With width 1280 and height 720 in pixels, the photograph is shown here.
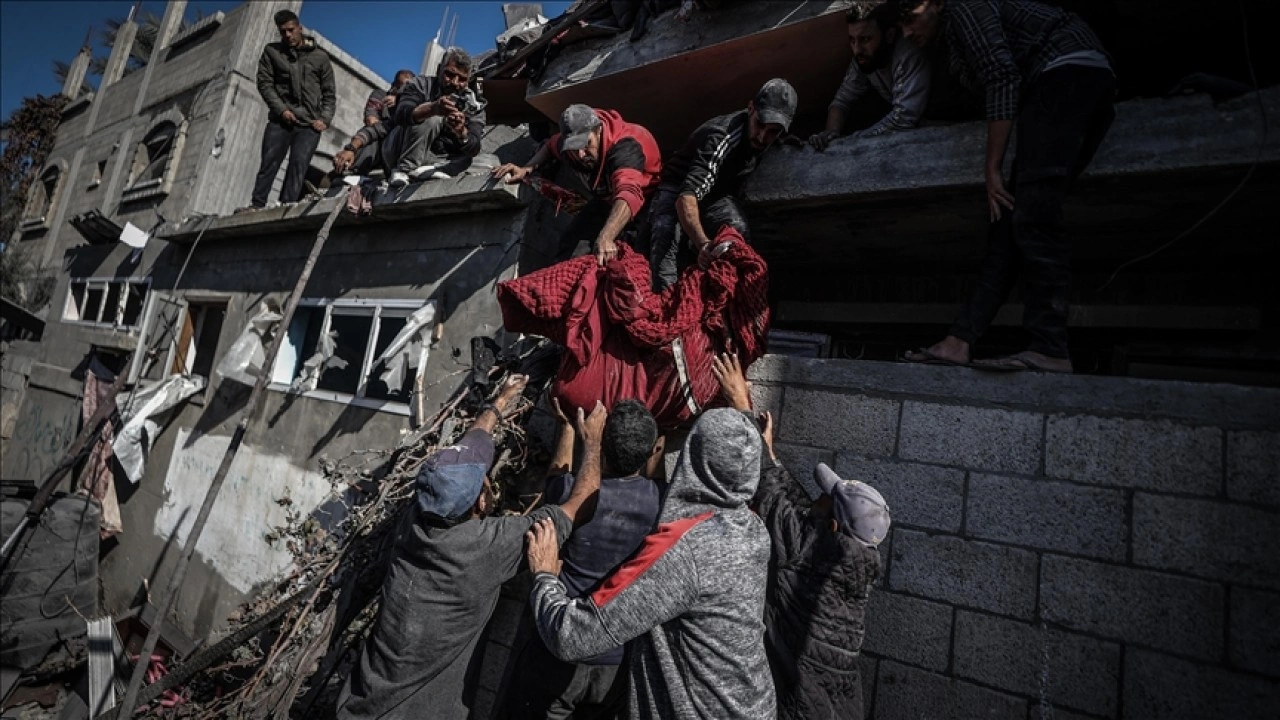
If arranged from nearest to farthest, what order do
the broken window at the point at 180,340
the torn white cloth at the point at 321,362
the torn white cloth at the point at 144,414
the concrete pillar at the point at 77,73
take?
the torn white cloth at the point at 321,362, the torn white cloth at the point at 144,414, the broken window at the point at 180,340, the concrete pillar at the point at 77,73

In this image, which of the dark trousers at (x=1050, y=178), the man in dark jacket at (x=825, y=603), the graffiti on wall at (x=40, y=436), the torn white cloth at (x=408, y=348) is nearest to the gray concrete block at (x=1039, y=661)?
the man in dark jacket at (x=825, y=603)

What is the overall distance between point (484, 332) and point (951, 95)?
455cm

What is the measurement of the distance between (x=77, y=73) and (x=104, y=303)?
Result: 14371 millimetres

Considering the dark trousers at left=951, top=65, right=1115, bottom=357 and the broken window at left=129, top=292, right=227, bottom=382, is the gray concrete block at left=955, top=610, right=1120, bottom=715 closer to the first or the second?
the dark trousers at left=951, top=65, right=1115, bottom=357

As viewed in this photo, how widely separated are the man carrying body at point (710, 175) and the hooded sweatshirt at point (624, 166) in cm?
14

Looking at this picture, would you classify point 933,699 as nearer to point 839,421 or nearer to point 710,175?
point 839,421

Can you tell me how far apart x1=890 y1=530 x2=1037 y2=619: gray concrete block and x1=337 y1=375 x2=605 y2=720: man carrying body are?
5.95 feet

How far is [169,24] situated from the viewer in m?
14.6

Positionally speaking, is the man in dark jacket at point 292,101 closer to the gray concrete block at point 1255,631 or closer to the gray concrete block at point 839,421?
the gray concrete block at point 839,421

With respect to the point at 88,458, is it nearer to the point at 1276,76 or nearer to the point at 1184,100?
the point at 1184,100

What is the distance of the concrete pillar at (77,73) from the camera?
18109mm

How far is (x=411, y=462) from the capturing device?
411cm

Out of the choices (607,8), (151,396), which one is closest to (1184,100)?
(607,8)

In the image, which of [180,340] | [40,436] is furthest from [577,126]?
[40,436]
